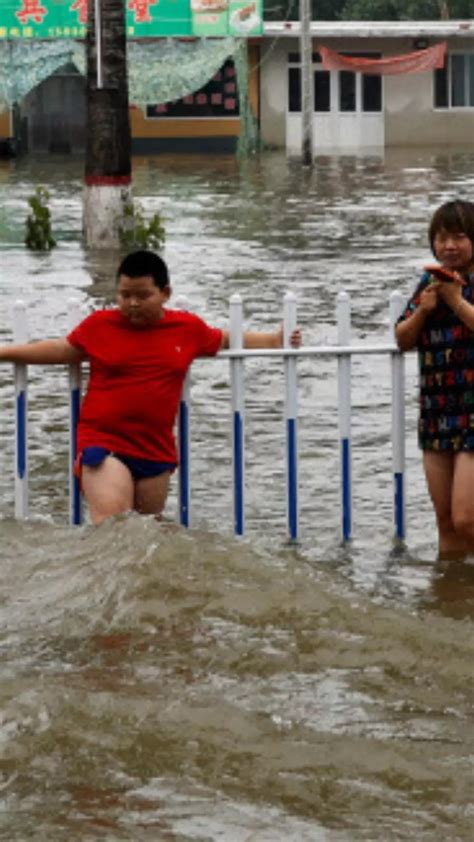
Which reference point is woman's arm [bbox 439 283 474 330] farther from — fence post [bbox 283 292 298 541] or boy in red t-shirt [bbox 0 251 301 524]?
boy in red t-shirt [bbox 0 251 301 524]

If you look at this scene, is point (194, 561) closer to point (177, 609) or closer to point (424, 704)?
point (177, 609)

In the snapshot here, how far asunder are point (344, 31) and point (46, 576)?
38.7 metres

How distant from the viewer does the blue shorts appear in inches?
279

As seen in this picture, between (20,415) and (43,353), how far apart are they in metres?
0.30

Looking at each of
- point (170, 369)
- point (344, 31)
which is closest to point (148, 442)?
point (170, 369)

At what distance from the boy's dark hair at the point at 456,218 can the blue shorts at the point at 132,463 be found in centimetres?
130

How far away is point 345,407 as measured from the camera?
760 cm

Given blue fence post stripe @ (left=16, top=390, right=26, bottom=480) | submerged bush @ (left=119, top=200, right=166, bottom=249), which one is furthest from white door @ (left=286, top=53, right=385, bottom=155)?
blue fence post stripe @ (left=16, top=390, right=26, bottom=480)

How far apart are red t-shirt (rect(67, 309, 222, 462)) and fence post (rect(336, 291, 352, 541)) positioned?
A: 25.3 inches

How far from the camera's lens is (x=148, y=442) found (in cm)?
715

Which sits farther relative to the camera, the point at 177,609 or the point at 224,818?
the point at 177,609

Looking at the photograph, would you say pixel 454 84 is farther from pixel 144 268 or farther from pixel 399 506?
pixel 144 268

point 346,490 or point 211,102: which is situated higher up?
point 211,102

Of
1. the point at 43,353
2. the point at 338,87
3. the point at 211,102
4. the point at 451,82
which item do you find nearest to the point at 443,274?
the point at 43,353
